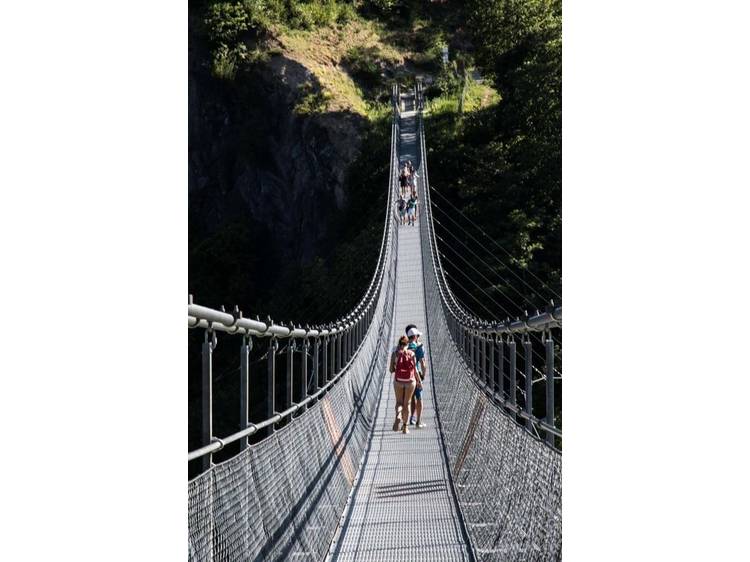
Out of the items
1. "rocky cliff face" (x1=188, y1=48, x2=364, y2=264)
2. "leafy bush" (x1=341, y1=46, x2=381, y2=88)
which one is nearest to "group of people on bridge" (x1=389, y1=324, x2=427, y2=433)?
"rocky cliff face" (x1=188, y1=48, x2=364, y2=264)

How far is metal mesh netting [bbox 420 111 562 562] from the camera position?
294 cm

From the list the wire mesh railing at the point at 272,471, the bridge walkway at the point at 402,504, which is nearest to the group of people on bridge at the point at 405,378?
the bridge walkway at the point at 402,504

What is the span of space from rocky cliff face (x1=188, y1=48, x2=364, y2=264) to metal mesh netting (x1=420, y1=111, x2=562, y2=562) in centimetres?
1552

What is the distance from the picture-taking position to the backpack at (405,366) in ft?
19.0

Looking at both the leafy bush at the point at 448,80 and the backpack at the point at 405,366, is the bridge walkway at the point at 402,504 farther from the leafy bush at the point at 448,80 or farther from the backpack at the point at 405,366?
the leafy bush at the point at 448,80

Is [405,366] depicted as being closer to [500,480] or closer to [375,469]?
[375,469]

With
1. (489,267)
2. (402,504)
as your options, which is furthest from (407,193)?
(402,504)

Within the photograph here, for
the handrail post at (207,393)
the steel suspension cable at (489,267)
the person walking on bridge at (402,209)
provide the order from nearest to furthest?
1. the handrail post at (207,393)
2. the steel suspension cable at (489,267)
3. the person walking on bridge at (402,209)

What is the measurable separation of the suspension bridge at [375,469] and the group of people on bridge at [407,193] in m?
9.24

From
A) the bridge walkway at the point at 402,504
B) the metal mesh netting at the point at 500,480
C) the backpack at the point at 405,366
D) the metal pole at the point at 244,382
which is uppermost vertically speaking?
the metal pole at the point at 244,382

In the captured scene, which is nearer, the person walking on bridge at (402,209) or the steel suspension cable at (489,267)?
the steel suspension cable at (489,267)
